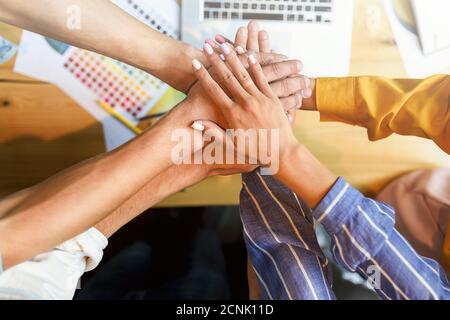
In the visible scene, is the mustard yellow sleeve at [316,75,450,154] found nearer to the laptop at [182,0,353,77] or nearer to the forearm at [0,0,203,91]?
the laptop at [182,0,353,77]

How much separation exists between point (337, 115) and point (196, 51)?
278mm

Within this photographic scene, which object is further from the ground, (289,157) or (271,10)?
(271,10)

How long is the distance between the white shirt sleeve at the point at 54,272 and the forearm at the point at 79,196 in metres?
0.03

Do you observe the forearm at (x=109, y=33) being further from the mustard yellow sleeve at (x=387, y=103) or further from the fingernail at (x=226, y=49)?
the mustard yellow sleeve at (x=387, y=103)

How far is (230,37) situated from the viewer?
0.84 meters

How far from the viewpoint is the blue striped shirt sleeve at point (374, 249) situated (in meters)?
0.61

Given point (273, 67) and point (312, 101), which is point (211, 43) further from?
point (312, 101)

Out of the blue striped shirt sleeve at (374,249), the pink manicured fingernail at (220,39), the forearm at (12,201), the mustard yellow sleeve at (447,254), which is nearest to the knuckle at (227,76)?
the pink manicured fingernail at (220,39)

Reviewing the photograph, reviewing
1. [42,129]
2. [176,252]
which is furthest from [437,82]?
[42,129]

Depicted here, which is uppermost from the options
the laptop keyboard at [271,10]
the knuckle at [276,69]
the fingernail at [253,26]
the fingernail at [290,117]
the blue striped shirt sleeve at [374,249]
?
the laptop keyboard at [271,10]

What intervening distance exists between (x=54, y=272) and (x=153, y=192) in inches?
7.8

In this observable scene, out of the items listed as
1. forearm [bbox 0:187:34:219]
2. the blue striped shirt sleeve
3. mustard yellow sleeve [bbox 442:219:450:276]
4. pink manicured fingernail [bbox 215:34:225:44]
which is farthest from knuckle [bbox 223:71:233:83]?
mustard yellow sleeve [bbox 442:219:450:276]

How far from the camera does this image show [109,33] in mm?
762

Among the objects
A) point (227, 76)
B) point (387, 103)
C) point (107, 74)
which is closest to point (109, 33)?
point (107, 74)
